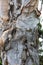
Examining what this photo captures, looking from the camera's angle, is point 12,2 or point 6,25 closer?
point 6,25

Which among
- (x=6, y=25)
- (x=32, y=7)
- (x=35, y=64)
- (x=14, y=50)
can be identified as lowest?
(x=35, y=64)

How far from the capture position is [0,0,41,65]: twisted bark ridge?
78.5 inches

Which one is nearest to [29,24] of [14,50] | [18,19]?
[18,19]

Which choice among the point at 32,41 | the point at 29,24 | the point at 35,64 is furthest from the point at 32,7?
the point at 35,64

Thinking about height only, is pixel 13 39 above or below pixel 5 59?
above

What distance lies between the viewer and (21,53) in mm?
1982

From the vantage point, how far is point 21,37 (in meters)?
2.02

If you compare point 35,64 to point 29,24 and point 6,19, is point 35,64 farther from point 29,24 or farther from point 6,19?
point 6,19

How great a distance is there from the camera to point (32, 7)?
2.09m

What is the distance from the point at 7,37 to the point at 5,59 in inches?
7.3

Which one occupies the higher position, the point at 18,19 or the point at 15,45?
the point at 18,19

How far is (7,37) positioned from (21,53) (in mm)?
180

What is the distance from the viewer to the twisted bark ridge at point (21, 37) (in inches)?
78.5

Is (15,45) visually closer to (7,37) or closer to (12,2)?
(7,37)
